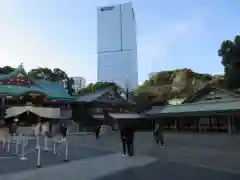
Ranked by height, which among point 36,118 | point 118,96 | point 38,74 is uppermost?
point 38,74

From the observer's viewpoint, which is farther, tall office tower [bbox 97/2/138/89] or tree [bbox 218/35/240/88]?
tall office tower [bbox 97/2/138/89]

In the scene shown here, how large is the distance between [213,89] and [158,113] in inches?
309

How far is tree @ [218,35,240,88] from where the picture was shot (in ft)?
97.8

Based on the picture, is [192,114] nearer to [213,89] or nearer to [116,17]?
[213,89]

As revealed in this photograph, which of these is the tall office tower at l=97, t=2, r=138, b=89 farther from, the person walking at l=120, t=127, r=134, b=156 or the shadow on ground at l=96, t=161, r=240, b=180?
the shadow on ground at l=96, t=161, r=240, b=180

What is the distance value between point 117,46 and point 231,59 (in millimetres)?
39462

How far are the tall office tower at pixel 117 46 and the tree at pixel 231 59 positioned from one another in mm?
34297

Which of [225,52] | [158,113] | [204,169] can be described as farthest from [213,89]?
[204,169]

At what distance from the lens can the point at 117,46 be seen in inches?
2618

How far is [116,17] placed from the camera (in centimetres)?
6831

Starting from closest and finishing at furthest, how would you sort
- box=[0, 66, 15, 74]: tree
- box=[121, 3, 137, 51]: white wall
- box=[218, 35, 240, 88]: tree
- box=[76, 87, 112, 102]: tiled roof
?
box=[218, 35, 240, 88]: tree < box=[76, 87, 112, 102]: tiled roof < box=[0, 66, 15, 74]: tree < box=[121, 3, 137, 51]: white wall

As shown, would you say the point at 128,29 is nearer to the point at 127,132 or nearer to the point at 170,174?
the point at 127,132

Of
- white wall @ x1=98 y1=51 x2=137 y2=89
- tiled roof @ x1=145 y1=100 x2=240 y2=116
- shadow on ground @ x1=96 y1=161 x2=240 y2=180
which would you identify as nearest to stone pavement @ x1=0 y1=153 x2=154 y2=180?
shadow on ground @ x1=96 y1=161 x2=240 y2=180

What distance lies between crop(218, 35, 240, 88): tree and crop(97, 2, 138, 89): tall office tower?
34.3 m
